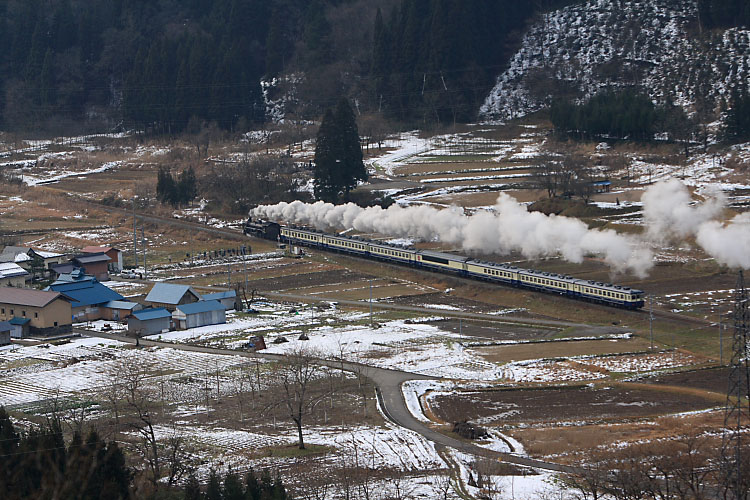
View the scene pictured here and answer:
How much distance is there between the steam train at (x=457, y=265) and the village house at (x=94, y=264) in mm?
18870

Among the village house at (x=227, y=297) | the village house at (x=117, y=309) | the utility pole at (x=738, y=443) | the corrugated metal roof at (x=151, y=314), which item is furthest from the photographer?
the village house at (x=227, y=297)

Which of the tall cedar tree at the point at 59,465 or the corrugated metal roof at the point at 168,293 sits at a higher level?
the tall cedar tree at the point at 59,465

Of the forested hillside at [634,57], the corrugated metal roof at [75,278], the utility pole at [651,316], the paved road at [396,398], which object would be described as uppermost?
the forested hillside at [634,57]

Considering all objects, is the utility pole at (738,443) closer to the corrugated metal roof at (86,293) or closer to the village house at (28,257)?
the corrugated metal roof at (86,293)

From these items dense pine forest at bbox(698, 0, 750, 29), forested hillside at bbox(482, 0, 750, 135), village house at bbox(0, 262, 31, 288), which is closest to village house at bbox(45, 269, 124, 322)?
village house at bbox(0, 262, 31, 288)

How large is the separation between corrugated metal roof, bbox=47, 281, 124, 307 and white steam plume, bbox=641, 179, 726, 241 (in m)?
40.8

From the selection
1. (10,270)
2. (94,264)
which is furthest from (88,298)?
(94,264)

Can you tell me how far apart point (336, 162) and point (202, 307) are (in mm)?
43335

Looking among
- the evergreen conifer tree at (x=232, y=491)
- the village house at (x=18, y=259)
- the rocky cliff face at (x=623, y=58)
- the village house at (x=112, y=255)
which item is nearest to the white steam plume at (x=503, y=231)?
the village house at (x=112, y=255)

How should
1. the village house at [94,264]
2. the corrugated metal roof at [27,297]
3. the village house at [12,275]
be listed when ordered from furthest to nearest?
the village house at [94,264] < the village house at [12,275] < the corrugated metal roof at [27,297]

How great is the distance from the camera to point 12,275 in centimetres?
7919

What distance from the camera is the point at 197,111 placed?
16850cm

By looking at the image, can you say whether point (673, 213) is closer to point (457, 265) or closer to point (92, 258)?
point (457, 265)

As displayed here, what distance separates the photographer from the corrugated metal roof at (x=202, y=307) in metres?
70.4
